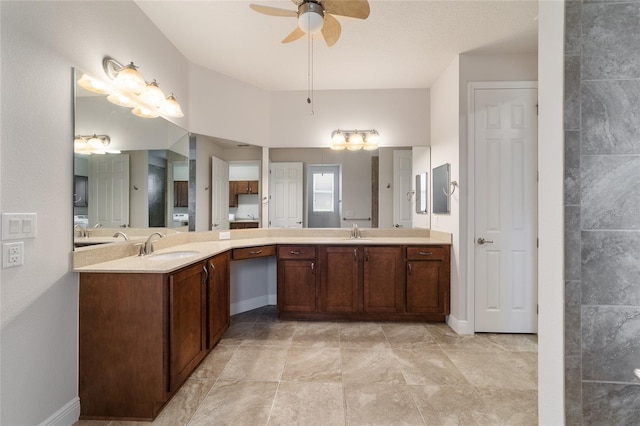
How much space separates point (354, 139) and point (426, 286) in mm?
1874

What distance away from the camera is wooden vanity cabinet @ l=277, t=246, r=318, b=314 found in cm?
294

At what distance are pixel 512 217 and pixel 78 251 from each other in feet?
11.2

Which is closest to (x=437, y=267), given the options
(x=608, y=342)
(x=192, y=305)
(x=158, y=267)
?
(x=608, y=342)

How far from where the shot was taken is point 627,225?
0.96m

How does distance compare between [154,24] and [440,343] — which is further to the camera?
[440,343]

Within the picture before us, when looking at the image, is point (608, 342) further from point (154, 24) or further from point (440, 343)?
point (154, 24)

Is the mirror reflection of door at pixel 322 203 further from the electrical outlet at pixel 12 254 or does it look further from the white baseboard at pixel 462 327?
the electrical outlet at pixel 12 254

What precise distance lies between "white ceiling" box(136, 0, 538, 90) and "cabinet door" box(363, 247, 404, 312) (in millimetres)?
1927

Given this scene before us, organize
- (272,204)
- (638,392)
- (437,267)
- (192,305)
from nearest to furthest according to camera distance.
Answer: (638,392)
(192,305)
(437,267)
(272,204)

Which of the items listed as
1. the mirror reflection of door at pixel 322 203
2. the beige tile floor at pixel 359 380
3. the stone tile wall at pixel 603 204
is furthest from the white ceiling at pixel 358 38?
the beige tile floor at pixel 359 380

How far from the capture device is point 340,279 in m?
2.94

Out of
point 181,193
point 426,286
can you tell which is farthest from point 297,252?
point 426,286

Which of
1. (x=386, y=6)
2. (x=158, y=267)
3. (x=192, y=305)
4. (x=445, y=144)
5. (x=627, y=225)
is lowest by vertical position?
(x=192, y=305)

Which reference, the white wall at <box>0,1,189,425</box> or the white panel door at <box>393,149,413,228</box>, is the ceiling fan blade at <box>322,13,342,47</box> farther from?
the white panel door at <box>393,149,413,228</box>
